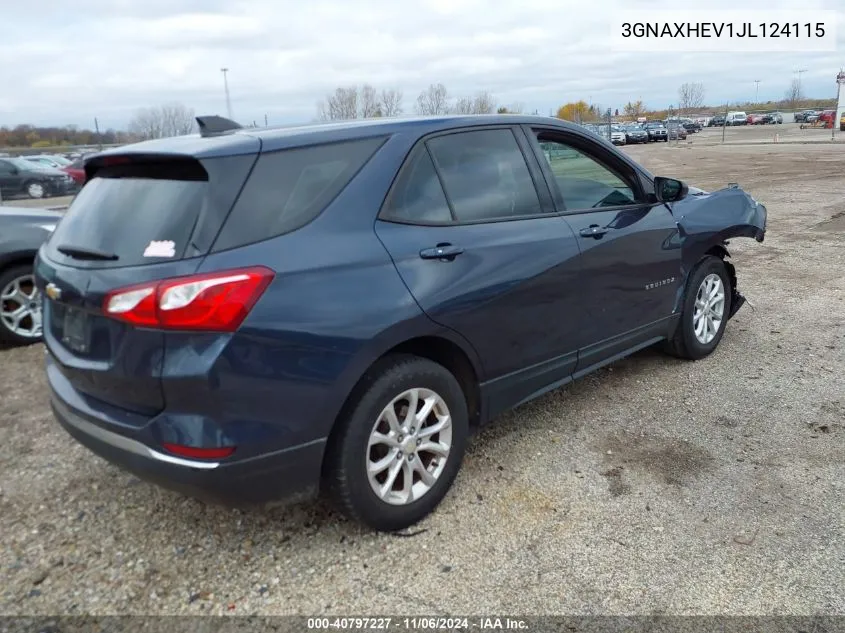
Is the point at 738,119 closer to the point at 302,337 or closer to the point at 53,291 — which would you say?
the point at 302,337

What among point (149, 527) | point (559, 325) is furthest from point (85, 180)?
point (559, 325)

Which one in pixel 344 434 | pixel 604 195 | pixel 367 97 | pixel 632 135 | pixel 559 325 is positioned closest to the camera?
pixel 344 434

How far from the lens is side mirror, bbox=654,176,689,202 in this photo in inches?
173

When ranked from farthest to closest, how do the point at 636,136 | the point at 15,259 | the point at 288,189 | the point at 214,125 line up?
the point at 636,136, the point at 15,259, the point at 214,125, the point at 288,189

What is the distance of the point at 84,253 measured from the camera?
2682mm

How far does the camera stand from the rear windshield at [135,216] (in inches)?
97.0

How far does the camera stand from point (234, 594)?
2625mm

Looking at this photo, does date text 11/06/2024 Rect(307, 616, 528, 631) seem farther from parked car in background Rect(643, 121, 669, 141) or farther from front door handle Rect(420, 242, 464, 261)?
parked car in background Rect(643, 121, 669, 141)

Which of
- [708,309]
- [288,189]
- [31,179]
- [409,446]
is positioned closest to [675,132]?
[31,179]

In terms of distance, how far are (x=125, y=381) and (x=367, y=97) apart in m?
46.7

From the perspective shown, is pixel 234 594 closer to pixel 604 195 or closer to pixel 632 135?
pixel 604 195

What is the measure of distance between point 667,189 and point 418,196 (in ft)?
6.98

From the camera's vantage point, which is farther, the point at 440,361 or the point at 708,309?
the point at 708,309

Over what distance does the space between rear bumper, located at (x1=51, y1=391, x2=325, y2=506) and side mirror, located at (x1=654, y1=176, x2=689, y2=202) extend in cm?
288
